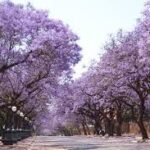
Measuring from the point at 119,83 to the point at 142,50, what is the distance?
59.2 ft

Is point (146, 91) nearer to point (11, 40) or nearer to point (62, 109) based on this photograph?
point (11, 40)

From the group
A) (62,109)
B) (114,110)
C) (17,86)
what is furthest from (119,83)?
(62,109)

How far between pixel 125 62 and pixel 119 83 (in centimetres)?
406

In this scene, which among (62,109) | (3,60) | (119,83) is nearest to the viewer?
(3,60)

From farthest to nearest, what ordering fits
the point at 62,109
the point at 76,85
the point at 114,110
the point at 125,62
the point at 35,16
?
1. the point at 62,109
2. the point at 114,110
3. the point at 76,85
4. the point at 125,62
5. the point at 35,16

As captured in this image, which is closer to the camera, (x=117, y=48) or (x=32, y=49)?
(x=32, y=49)

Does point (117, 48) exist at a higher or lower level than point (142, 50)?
higher

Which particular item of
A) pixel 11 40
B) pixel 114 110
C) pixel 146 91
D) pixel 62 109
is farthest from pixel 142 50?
pixel 62 109

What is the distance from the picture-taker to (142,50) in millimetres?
32812

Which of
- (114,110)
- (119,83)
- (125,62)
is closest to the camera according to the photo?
(125,62)

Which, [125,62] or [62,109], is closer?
[125,62]

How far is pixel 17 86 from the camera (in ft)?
158

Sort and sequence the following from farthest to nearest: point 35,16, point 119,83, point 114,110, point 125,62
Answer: point 114,110 → point 119,83 → point 125,62 → point 35,16

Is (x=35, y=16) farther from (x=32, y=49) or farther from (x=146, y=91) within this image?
(x=146, y=91)
